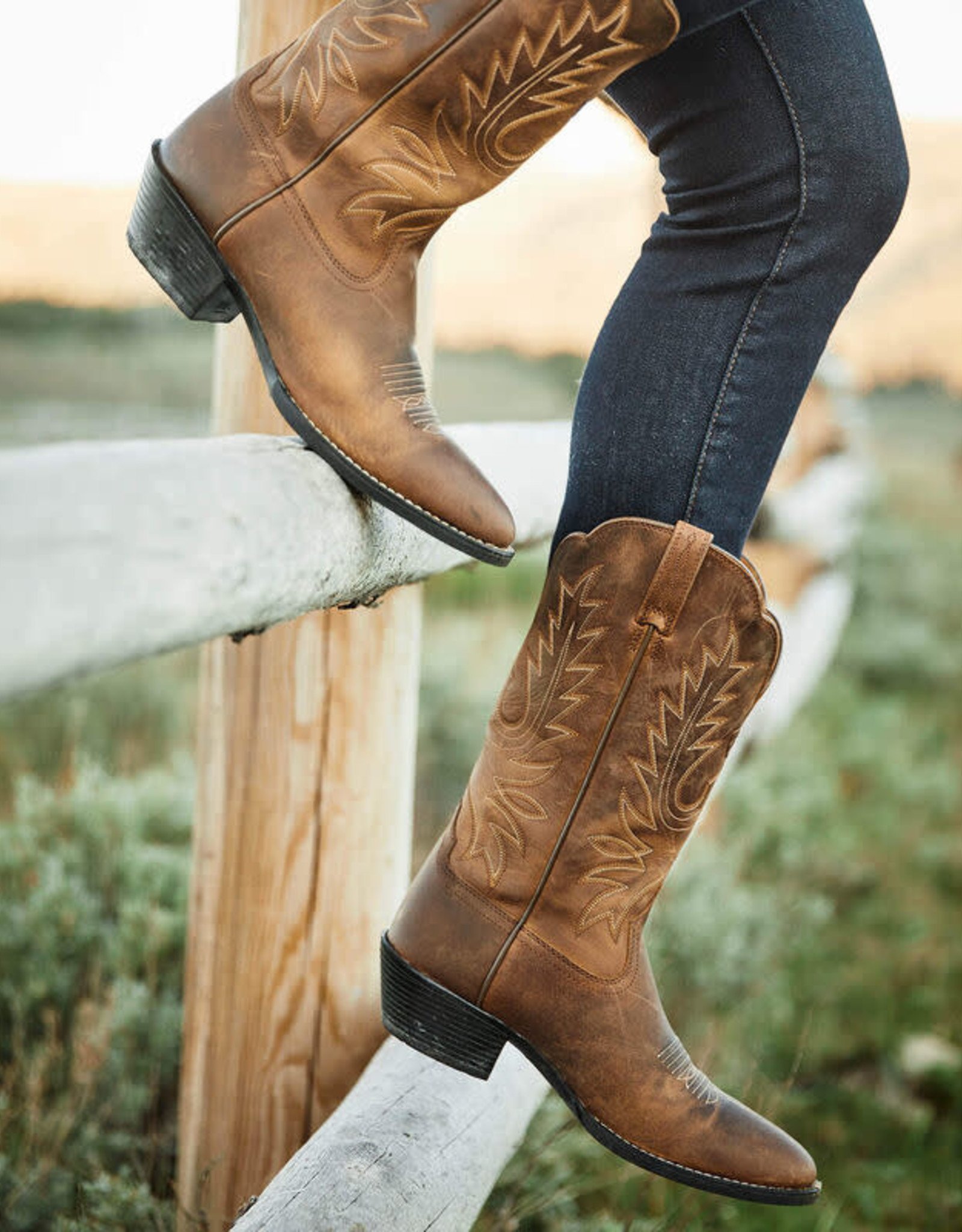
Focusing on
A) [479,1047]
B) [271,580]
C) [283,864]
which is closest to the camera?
[271,580]

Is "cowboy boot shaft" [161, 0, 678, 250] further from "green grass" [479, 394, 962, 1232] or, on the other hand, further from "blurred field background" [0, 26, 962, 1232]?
"green grass" [479, 394, 962, 1232]

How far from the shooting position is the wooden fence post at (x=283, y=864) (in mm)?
1453

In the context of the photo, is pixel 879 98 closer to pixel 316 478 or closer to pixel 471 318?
pixel 316 478

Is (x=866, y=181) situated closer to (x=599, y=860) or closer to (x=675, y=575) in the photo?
(x=675, y=575)

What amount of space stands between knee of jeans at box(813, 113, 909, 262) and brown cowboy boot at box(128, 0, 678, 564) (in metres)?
0.21

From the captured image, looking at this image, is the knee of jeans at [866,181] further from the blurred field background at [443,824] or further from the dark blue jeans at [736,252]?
the blurred field background at [443,824]

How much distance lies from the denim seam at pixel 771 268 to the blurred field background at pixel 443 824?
51cm

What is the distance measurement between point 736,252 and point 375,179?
0.34 m

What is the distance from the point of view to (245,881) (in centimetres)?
148

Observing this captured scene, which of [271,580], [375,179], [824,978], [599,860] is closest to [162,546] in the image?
[271,580]

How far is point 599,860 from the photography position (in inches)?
47.0

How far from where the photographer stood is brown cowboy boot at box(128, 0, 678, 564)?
998mm

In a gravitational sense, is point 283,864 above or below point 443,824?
above

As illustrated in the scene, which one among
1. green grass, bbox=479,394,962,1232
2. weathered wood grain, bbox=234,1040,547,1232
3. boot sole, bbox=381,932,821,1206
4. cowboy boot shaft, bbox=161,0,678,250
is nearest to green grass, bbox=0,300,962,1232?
green grass, bbox=479,394,962,1232
